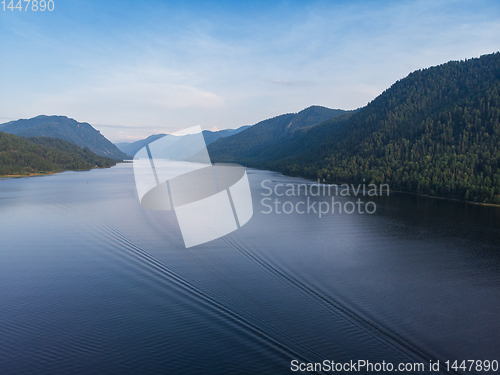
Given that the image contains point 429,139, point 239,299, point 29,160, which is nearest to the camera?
point 239,299

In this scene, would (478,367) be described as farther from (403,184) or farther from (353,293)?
(403,184)

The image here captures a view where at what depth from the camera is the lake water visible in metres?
8.89

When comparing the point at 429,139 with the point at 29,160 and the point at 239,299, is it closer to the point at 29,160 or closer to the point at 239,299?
the point at 239,299

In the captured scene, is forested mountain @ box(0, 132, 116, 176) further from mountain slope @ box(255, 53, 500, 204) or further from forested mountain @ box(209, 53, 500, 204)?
forested mountain @ box(209, 53, 500, 204)

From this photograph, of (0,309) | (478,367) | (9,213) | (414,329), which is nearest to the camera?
(478,367)

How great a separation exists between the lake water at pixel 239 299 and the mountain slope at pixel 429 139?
26335mm

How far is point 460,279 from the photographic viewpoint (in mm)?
14859

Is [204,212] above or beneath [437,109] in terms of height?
beneath

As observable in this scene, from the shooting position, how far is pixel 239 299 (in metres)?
12.0

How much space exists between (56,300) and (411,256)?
17.9 m

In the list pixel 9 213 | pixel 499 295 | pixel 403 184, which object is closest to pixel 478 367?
pixel 499 295

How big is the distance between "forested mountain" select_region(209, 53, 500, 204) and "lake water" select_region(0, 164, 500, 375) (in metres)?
27.0

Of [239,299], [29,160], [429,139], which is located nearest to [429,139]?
[429,139]

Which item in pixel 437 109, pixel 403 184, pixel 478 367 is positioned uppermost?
pixel 437 109
